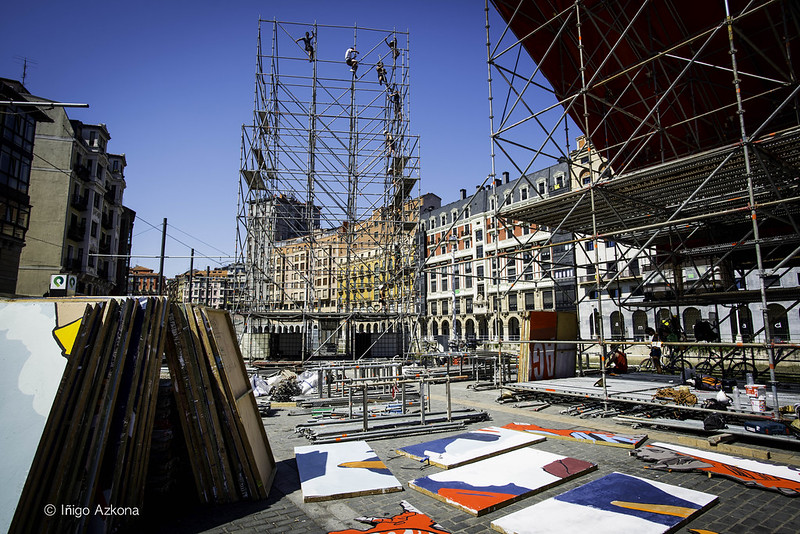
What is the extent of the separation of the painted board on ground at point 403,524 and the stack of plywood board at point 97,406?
163 cm

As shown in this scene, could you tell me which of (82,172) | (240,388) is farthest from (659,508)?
(82,172)

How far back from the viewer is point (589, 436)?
26.2 feet

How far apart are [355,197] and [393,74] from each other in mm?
8108

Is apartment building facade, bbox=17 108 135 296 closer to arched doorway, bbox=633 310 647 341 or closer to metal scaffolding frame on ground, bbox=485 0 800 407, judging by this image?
→ metal scaffolding frame on ground, bbox=485 0 800 407

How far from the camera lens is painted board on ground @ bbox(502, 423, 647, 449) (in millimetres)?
7485

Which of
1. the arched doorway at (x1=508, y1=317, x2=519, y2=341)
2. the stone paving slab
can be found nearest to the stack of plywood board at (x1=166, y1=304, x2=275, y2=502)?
the stone paving slab

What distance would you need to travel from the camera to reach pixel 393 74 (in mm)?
25156

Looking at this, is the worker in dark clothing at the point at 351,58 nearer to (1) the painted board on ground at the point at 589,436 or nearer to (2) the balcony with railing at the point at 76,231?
(1) the painted board on ground at the point at 589,436

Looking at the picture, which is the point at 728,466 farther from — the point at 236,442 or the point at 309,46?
the point at 309,46

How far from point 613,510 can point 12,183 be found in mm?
32984

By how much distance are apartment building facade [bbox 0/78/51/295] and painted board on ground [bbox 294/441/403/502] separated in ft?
84.0

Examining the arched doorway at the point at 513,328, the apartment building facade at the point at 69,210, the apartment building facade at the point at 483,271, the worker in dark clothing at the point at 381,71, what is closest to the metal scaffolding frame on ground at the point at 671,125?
the worker in dark clothing at the point at 381,71

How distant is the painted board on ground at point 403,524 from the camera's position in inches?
166

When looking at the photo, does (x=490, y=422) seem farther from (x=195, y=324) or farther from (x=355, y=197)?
(x=355, y=197)
